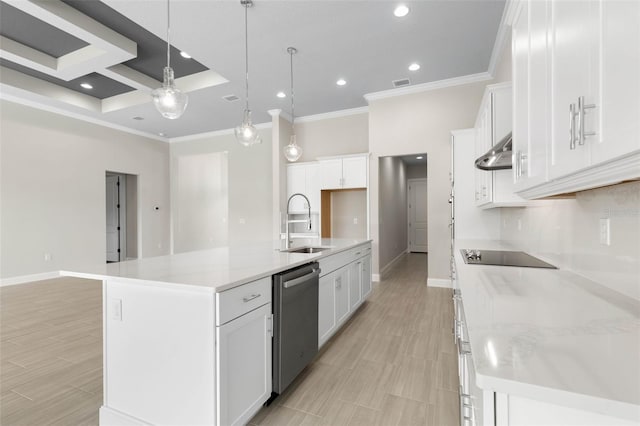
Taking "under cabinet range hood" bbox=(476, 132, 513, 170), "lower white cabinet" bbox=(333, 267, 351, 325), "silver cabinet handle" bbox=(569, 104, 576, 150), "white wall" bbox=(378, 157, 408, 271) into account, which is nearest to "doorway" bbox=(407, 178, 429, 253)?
"white wall" bbox=(378, 157, 408, 271)

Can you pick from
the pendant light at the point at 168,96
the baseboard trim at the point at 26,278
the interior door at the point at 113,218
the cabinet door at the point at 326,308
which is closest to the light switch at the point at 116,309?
the cabinet door at the point at 326,308

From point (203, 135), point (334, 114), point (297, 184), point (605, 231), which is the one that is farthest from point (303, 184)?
point (605, 231)

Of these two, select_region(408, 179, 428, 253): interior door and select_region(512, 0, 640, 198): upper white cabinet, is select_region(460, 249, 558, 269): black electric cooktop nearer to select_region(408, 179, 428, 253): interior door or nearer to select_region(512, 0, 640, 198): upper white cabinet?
select_region(512, 0, 640, 198): upper white cabinet

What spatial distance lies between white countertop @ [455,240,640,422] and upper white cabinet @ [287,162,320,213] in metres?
4.52

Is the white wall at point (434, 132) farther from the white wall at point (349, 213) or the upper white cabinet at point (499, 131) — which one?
the upper white cabinet at point (499, 131)

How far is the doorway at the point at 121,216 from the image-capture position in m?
7.48

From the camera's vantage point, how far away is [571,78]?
93 cm

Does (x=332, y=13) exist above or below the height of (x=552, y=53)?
above

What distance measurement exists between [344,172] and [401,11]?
9.12ft

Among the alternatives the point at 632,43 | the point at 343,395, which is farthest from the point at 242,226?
the point at 632,43

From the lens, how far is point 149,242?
7547mm

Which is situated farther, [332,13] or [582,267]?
[332,13]

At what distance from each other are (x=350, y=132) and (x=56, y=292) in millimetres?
5820

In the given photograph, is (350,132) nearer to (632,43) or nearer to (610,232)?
(610,232)
